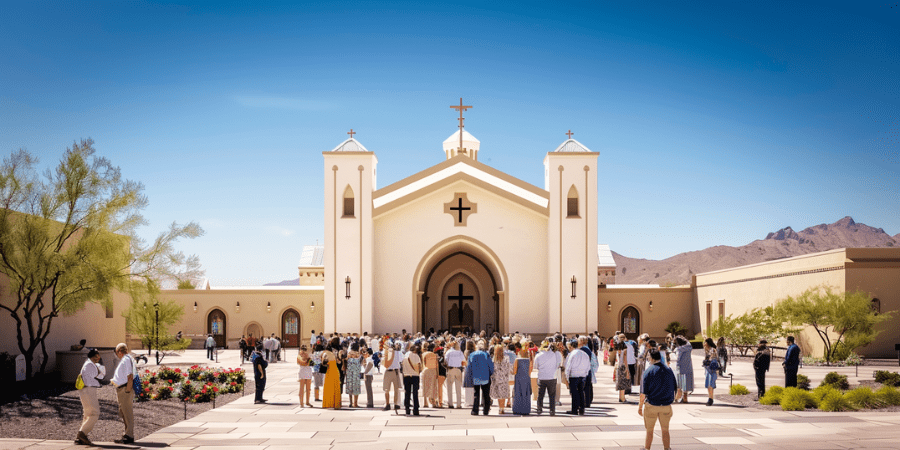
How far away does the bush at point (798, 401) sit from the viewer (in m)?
14.8

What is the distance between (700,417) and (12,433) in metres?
12.0

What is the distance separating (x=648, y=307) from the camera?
39.4 meters

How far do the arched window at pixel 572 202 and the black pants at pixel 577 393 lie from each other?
20.2 meters

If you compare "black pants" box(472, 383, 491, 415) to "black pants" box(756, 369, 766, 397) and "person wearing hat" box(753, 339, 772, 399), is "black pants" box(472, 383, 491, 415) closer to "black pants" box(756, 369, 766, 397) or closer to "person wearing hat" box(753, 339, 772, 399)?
"person wearing hat" box(753, 339, 772, 399)

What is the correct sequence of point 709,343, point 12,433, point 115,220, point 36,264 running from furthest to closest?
point 115,220 < point 36,264 < point 709,343 < point 12,433

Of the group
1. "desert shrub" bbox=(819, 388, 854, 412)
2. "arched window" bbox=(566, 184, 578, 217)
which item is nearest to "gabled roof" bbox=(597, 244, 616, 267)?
"arched window" bbox=(566, 184, 578, 217)

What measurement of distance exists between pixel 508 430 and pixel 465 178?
2227 centimetres

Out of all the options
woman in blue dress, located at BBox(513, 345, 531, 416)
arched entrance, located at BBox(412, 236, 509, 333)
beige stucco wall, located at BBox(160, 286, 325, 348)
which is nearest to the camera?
woman in blue dress, located at BBox(513, 345, 531, 416)

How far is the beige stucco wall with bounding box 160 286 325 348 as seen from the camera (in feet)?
125

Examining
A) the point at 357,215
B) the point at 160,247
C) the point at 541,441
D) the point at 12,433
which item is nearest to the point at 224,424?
the point at 12,433

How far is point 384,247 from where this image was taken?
1377 inches

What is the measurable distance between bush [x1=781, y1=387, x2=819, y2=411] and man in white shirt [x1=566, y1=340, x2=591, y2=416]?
158 inches

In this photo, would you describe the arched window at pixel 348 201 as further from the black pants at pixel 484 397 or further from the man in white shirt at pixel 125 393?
the man in white shirt at pixel 125 393

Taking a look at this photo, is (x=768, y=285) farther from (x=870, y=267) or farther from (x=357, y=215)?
(x=357, y=215)
